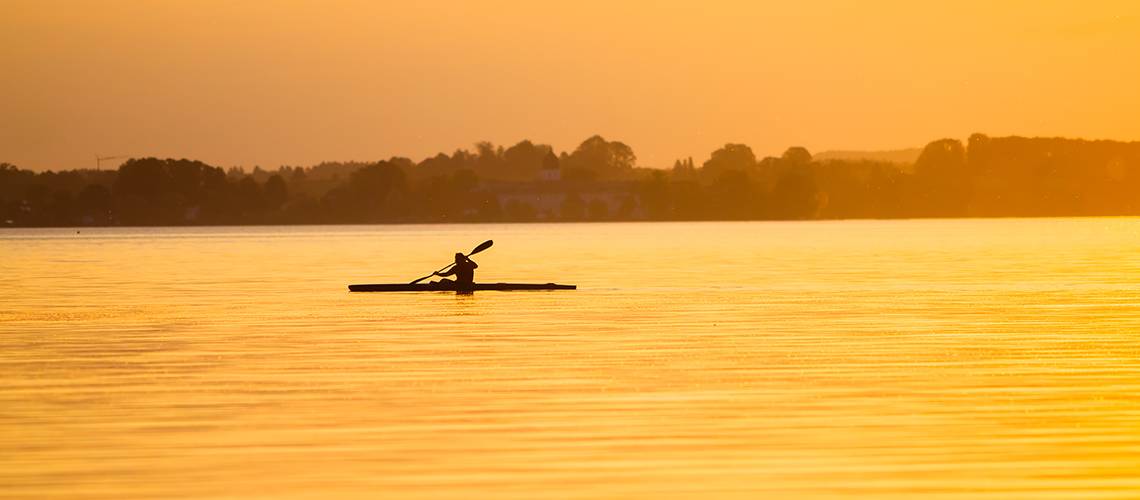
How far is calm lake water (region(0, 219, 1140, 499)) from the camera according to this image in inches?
786

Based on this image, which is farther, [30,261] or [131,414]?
[30,261]

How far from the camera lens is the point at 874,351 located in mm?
36688

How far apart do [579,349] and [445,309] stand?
17610 millimetres

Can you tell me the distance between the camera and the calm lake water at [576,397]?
19953mm

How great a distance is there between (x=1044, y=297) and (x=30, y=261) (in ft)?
266

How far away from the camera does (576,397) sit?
90.9ft

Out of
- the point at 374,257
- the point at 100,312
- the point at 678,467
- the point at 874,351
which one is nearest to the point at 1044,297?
the point at 874,351

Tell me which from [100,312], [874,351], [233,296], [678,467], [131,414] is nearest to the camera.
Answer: [678,467]

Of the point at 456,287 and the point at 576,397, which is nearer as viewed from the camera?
the point at 576,397

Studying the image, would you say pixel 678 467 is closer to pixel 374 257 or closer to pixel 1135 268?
pixel 1135 268

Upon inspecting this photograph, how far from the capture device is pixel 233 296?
65438mm

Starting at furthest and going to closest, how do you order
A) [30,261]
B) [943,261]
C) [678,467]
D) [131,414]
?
[30,261]
[943,261]
[131,414]
[678,467]

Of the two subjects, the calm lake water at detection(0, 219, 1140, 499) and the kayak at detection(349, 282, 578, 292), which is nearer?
the calm lake water at detection(0, 219, 1140, 499)

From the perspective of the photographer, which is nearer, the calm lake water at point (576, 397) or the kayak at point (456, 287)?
the calm lake water at point (576, 397)
